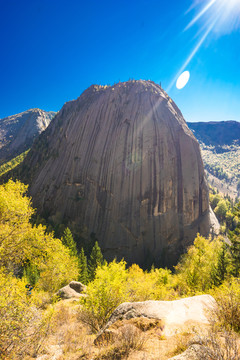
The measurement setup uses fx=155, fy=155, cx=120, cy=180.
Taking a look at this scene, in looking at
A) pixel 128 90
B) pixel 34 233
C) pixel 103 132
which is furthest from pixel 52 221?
pixel 128 90

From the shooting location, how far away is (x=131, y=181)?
Answer: 5141cm

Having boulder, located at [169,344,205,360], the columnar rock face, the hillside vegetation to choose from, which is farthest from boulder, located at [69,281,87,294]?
the columnar rock face

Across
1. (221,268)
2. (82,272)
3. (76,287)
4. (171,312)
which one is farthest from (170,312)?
(82,272)

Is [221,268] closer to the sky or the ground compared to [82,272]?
closer to the sky

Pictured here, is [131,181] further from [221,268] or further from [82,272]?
[221,268]

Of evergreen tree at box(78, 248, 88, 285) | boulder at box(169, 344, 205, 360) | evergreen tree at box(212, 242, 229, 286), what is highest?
boulder at box(169, 344, 205, 360)

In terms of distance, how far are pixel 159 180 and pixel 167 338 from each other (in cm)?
4641

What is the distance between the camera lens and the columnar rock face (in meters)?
49.3

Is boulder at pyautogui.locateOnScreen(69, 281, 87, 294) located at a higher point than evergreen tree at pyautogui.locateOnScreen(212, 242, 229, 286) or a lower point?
lower

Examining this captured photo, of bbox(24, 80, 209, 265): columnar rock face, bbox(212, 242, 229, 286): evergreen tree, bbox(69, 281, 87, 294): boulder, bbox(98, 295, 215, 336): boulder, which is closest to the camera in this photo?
bbox(98, 295, 215, 336): boulder

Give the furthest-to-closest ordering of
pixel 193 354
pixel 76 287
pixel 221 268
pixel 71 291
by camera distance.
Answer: pixel 76 287 → pixel 71 291 → pixel 221 268 → pixel 193 354

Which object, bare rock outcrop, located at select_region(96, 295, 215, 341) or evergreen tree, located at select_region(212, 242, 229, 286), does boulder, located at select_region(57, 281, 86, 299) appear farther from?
evergreen tree, located at select_region(212, 242, 229, 286)

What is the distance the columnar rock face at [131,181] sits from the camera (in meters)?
49.3

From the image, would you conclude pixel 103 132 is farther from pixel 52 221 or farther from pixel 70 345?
pixel 70 345
